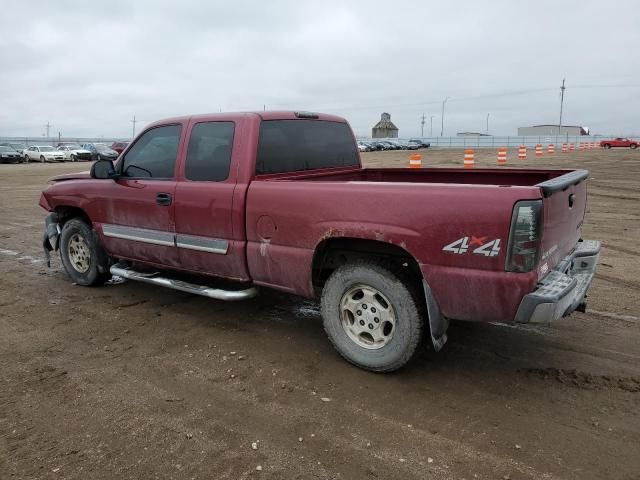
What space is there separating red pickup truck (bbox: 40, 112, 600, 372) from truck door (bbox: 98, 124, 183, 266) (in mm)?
17

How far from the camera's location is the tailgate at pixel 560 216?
→ 129 inches

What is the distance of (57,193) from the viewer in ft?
20.6

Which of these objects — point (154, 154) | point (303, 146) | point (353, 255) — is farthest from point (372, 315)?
point (154, 154)

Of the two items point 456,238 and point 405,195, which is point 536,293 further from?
point 405,195

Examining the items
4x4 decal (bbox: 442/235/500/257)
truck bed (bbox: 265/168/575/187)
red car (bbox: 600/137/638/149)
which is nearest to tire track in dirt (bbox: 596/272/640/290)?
truck bed (bbox: 265/168/575/187)

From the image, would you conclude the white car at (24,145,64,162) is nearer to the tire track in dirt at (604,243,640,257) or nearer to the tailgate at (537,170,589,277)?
the tire track in dirt at (604,243,640,257)

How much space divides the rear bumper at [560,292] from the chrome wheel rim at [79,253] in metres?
4.86

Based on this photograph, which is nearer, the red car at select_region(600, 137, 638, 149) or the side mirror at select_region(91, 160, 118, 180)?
the side mirror at select_region(91, 160, 118, 180)

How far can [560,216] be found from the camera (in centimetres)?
359

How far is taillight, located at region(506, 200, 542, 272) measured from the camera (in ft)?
10.3

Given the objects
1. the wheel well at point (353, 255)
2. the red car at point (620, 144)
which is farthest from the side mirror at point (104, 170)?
the red car at point (620, 144)

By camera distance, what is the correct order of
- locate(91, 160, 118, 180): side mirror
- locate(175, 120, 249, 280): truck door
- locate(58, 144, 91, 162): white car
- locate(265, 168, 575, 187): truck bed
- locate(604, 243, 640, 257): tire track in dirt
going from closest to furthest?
locate(175, 120, 249, 280): truck door < locate(265, 168, 575, 187): truck bed < locate(91, 160, 118, 180): side mirror < locate(604, 243, 640, 257): tire track in dirt < locate(58, 144, 91, 162): white car

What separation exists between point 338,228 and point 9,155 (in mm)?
45541

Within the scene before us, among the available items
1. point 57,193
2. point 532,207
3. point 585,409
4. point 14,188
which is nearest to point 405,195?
point 532,207
